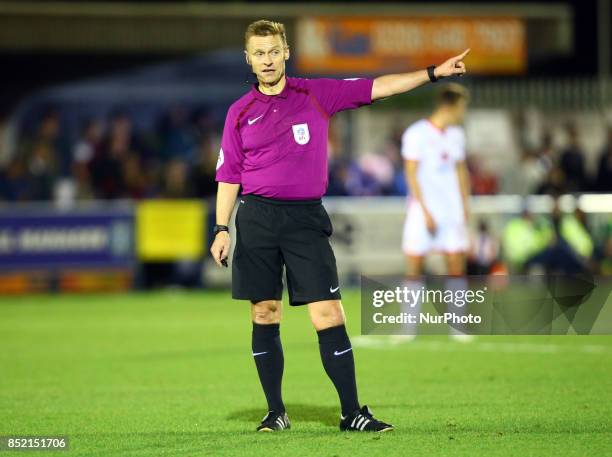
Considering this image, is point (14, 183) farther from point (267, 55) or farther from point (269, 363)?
point (267, 55)

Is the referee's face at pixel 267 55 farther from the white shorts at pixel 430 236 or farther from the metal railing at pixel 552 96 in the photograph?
the metal railing at pixel 552 96

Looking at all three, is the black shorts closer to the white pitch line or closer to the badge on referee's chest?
the badge on referee's chest

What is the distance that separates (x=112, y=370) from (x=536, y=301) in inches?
214

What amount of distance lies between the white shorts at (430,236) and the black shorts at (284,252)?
6.13 m

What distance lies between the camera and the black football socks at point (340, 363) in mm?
7934

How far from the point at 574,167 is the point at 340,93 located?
59.0 ft

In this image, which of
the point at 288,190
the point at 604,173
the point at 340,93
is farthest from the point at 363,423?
the point at 604,173

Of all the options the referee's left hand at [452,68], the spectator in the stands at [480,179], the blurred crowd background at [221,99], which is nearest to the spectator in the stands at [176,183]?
the blurred crowd background at [221,99]

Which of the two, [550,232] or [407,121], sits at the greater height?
[407,121]

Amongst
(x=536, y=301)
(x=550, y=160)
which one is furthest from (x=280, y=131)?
(x=550, y=160)

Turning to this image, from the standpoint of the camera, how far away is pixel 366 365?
12.0m

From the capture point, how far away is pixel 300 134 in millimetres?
7973

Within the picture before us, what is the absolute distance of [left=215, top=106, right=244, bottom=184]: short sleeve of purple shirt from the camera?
8.01 metres

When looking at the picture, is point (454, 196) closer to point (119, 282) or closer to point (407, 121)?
point (119, 282)
